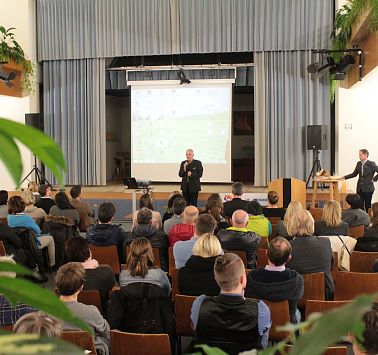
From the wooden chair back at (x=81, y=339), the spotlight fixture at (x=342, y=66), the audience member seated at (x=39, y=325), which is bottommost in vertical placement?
the wooden chair back at (x=81, y=339)

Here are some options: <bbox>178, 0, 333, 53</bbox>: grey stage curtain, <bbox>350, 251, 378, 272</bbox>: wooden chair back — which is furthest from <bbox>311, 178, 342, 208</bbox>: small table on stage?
<bbox>350, 251, 378, 272</bbox>: wooden chair back

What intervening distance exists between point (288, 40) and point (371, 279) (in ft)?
30.8

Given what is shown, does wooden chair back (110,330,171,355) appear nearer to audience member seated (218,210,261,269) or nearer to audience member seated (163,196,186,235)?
audience member seated (218,210,261,269)

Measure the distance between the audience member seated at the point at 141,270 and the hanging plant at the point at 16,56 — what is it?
9.40m

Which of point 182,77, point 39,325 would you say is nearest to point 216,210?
point 39,325

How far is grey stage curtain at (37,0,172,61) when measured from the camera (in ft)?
41.9

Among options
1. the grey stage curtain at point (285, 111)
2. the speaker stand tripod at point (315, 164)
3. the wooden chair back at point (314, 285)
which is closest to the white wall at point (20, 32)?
the grey stage curtain at point (285, 111)

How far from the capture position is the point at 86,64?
44.2 ft

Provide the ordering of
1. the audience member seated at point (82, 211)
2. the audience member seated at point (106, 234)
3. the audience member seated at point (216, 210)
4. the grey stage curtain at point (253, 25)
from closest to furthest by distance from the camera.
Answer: the audience member seated at point (106, 234)
the audience member seated at point (216, 210)
the audience member seated at point (82, 211)
the grey stage curtain at point (253, 25)

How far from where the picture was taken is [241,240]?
186 inches

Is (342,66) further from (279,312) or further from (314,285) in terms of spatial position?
(279,312)

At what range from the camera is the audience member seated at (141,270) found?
3533 millimetres

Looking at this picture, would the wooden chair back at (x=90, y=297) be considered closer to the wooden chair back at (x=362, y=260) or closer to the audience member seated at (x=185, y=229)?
the audience member seated at (x=185, y=229)

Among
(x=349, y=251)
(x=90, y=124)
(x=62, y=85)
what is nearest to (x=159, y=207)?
(x=90, y=124)
